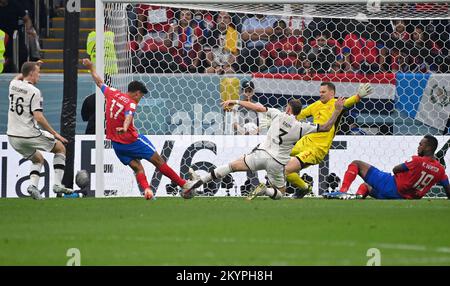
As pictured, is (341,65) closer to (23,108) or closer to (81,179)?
(81,179)

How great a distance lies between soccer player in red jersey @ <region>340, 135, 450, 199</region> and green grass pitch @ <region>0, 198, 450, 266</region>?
1.66m

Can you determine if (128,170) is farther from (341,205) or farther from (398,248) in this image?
(398,248)

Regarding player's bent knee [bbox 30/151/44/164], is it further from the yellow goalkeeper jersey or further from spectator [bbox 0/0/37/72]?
spectator [bbox 0/0/37/72]

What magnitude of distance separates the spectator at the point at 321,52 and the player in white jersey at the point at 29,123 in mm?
5231

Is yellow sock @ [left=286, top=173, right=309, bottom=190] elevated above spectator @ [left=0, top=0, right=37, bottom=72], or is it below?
below

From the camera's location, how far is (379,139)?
19188 millimetres

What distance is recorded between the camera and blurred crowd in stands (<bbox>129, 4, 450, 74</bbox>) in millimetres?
20469

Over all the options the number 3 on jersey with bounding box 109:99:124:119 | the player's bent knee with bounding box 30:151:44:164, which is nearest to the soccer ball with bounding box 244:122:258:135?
the number 3 on jersey with bounding box 109:99:124:119

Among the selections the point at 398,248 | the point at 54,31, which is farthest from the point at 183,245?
the point at 54,31

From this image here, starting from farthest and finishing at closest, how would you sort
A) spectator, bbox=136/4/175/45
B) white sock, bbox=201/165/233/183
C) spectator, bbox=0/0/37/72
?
spectator, bbox=0/0/37/72 < spectator, bbox=136/4/175/45 < white sock, bbox=201/165/233/183

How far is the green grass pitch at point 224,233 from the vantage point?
372 inches

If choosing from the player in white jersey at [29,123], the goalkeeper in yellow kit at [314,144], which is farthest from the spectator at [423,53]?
the player in white jersey at [29,123]

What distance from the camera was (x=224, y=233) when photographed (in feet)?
37.1

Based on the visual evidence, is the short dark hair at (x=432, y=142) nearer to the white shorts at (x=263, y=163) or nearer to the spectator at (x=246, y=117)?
the white shorts at (x=263, y=163)
